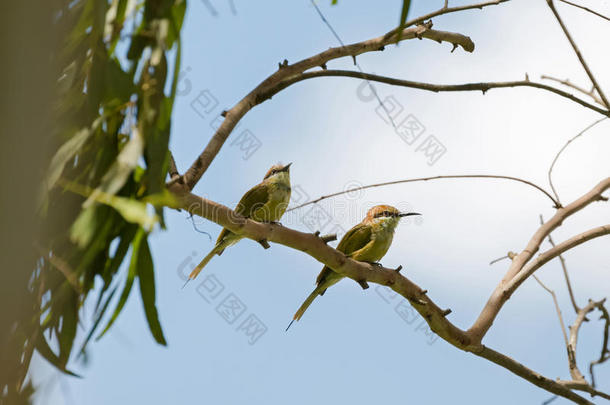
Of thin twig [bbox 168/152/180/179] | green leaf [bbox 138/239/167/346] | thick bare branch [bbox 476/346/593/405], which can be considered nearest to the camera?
green leaf [bbox 138/239/167/346]

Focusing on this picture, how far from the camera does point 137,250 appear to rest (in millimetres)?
2072

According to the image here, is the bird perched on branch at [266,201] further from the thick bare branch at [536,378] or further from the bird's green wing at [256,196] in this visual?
the thick bare branch at [536,378]

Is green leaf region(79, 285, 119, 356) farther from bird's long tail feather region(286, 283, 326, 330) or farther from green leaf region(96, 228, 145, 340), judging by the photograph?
bird's long tail feather region(286, 283, 326, 330)

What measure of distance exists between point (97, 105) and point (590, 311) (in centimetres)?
300

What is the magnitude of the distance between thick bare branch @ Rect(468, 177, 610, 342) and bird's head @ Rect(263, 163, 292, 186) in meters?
2.01

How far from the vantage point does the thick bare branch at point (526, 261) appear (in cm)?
361

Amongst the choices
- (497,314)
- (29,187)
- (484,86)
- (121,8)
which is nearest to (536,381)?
(497,314)

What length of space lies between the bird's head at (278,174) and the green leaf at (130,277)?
314cm

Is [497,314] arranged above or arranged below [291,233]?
below

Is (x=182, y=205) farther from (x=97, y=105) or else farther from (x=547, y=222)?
(x=547, y=222)

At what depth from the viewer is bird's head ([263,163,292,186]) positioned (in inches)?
208

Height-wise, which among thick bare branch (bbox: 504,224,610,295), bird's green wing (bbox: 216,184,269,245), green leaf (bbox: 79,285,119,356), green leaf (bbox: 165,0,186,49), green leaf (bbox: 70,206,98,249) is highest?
green leaf (bbox: 165,0,186,49)

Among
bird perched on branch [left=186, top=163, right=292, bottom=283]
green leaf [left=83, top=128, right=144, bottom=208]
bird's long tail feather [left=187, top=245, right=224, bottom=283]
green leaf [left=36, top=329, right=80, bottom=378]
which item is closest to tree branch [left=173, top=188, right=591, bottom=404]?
green leaf [left=36, top=329, right=80, bottom=378]

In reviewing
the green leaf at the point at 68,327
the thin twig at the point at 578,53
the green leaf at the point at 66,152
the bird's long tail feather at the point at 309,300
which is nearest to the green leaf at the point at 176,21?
the green leaf at the point at 66,152
